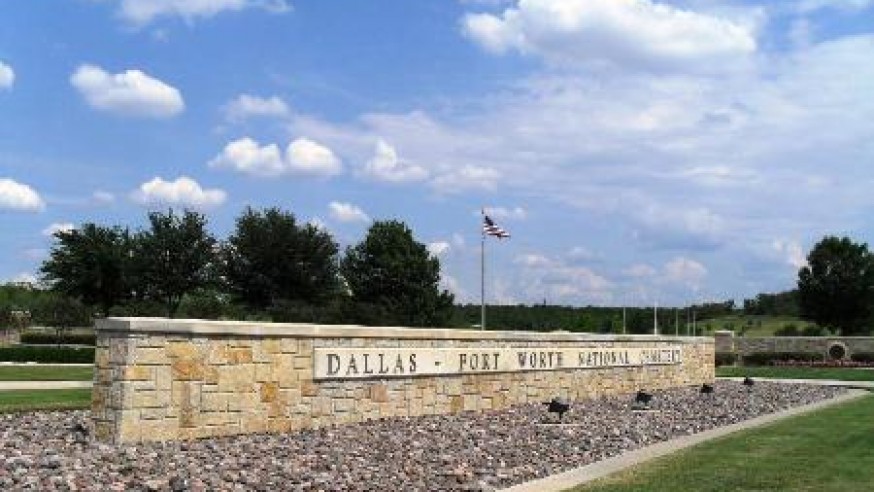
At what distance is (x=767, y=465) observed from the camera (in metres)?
10.8

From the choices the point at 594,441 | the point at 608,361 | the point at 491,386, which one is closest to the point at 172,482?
the point at 594,441

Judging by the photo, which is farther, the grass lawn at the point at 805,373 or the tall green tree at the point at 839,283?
the tall green tree at the point at 839,283

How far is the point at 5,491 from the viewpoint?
750 centimetres

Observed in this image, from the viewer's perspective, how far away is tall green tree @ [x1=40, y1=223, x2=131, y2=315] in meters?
54.4

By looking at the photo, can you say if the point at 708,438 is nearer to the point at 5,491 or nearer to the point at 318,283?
the point at 5,491

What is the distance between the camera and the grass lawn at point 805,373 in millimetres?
35375

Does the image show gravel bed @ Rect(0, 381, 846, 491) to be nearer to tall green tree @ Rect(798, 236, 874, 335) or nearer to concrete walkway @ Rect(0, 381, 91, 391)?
concrete walkway @ Rect(0, 381, 91, 391)

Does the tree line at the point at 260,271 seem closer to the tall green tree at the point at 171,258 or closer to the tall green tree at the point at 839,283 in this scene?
the tall green tree at the point at 171,258

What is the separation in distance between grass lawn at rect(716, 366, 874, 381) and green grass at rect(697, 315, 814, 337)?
95.5ft

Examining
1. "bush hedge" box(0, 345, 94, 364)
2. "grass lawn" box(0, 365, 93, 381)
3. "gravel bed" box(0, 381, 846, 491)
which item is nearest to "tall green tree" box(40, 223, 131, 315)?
"bush hedge" box(0, 345, 94, 364)

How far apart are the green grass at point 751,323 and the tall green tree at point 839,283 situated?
35.0 ft

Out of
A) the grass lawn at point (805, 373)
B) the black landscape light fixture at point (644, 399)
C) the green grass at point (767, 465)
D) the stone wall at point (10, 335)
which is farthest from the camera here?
the stone wall at point (10, 335)

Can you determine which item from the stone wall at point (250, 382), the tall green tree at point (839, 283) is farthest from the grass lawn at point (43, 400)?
the tall green tree at point (839, 283)

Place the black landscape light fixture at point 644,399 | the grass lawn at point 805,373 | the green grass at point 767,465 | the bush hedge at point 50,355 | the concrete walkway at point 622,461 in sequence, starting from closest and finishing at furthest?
1. the concrete walkway at point 622,461
2. the green grass at point 767,465
3. the black landscape light fixture at point 644,399
4. the bush hedge at point 50,355
5. the grass lawn at point 805,373
